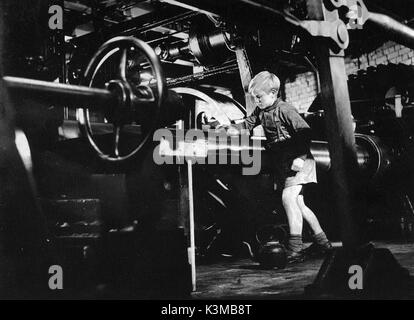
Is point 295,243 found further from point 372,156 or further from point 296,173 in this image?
point 372,156

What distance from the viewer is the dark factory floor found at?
278 cm

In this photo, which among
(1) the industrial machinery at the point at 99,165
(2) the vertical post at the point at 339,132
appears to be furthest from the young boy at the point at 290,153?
(2) the vertical post at the point at 339,132

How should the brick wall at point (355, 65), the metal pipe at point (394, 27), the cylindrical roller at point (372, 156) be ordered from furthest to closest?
1. the brick wall at point (355, 65)
2. the cylindrical roller at point (372, 156)
3. the metal pipe at point (394, 27)

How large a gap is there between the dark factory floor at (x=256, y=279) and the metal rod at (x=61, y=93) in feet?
4.56

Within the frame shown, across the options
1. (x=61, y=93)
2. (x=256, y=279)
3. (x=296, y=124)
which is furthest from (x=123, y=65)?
(x=296, y=124)

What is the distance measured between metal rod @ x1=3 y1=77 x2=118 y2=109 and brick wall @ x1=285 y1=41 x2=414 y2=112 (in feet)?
19.7

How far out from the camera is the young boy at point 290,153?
156 inches

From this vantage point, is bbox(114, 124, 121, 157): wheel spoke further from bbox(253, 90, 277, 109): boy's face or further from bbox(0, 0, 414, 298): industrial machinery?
bbox(253, 90, 277, 109): boy's face

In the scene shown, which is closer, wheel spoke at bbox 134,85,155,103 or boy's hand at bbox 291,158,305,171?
wheel spoke at bbox 134,85,155,103

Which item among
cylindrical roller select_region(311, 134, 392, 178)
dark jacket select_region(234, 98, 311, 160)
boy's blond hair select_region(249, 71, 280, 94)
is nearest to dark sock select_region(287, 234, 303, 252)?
dark jacket select_region(234, 98, 311, 160)

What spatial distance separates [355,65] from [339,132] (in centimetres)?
567

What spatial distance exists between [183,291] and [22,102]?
62.1 inches

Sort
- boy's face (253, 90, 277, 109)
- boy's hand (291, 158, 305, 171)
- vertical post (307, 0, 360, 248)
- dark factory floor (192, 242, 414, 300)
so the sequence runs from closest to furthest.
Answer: vertical post (307, 0, 360, 248) < dark factory floor (192, 242, 414, 300) < boy's hand (291, 158, 305, 171) < boy's face (253, 90, 277, 109)

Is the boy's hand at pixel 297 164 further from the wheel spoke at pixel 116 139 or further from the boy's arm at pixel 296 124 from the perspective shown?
the wheel spoke at pixel 116 139
